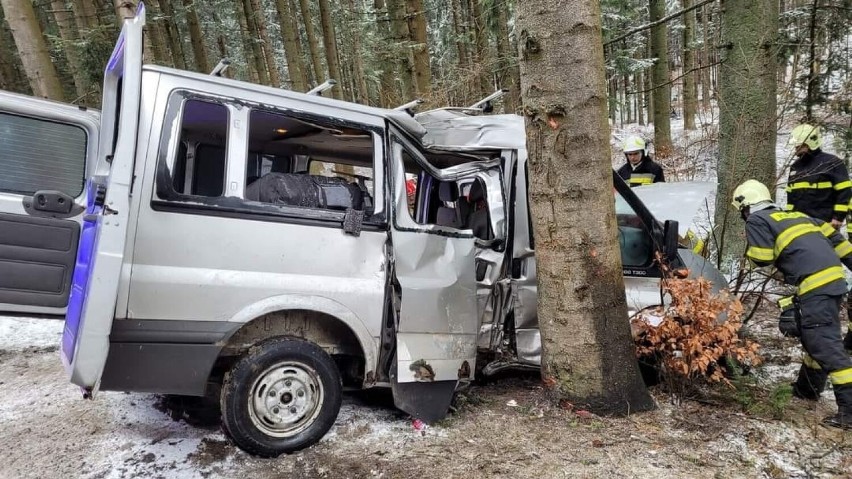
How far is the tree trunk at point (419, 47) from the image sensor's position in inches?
394

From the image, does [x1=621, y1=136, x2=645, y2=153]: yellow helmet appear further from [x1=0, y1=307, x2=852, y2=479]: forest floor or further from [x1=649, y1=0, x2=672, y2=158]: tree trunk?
[x1=649, y1=0, x2=672, y2=158]: tree trunk

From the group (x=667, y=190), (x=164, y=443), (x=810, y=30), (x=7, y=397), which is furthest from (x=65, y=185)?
(x=810, y=30)

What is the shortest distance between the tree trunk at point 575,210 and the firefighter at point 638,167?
431 centimetres

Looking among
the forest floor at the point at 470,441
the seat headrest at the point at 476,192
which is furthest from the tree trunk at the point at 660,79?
the forest floor at the point at 470,441

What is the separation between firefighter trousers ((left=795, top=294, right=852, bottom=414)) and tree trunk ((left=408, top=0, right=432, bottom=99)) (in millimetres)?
7352

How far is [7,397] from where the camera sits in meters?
4.15

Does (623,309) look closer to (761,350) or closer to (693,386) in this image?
(693,386)

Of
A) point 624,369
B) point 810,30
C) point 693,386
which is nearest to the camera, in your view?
point 624,369

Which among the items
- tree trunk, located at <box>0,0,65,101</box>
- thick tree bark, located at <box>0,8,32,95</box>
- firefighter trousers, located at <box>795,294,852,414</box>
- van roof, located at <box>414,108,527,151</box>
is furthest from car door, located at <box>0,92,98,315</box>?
thick tree bark, located at <box>0,8,32,95</box>

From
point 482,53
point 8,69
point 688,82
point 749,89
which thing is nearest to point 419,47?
point 482,53

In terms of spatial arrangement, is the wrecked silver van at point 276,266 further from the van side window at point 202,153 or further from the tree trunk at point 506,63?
the tree trunk at point 506,63

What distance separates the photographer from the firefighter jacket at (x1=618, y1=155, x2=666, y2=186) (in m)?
7.43

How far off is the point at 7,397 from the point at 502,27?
12.4 meters

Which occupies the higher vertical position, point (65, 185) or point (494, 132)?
point (494, 132)
